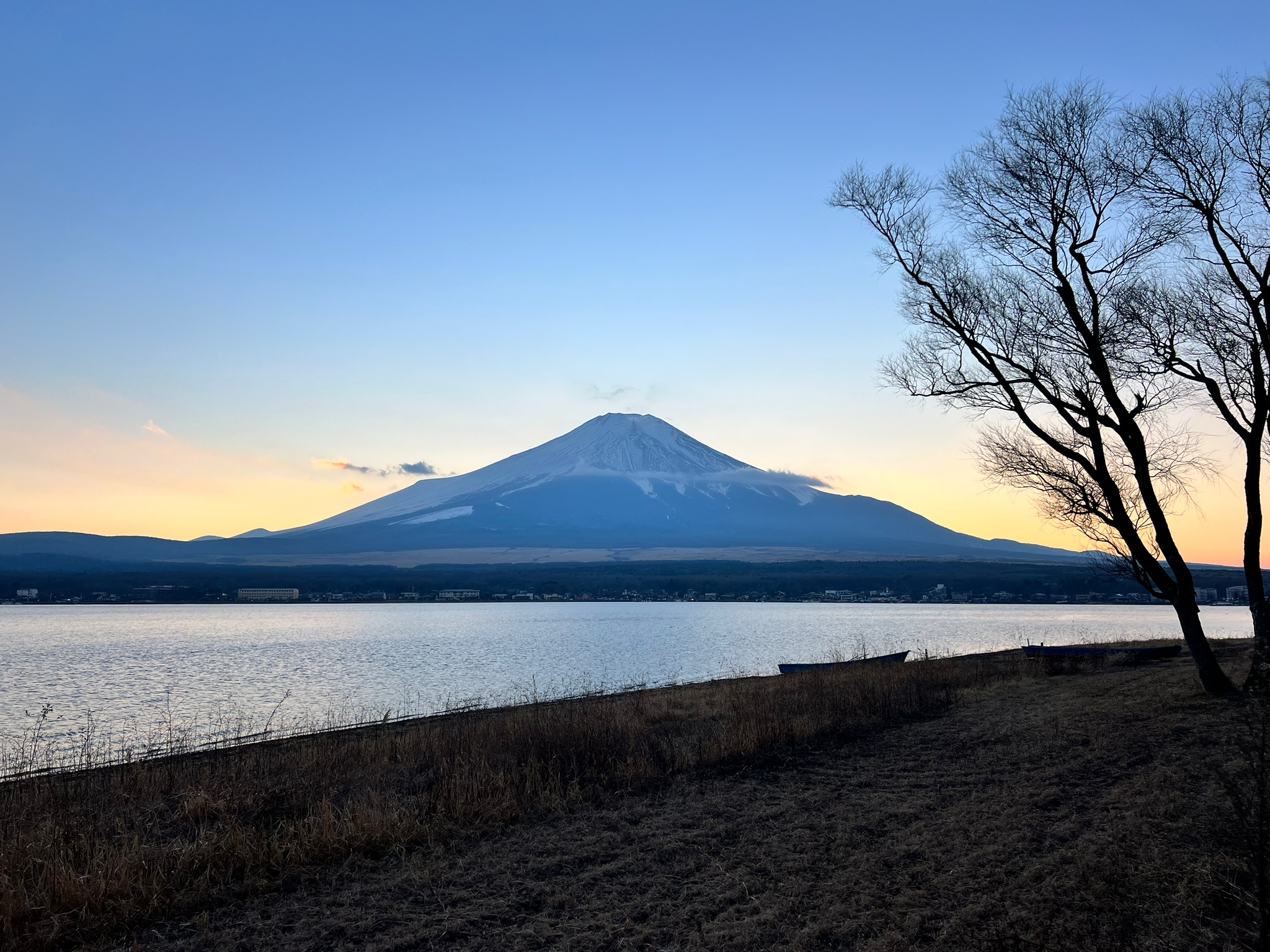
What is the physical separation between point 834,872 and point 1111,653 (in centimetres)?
1917

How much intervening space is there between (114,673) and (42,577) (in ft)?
486

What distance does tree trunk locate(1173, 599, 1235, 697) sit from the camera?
12531 millimetres

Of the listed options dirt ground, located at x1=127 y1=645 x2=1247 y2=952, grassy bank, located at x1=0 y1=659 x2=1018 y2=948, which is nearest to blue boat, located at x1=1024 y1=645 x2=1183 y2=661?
grassy bank, located at x1=0 y1=659 x2=1018 y2=948

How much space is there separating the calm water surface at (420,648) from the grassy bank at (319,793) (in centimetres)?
738

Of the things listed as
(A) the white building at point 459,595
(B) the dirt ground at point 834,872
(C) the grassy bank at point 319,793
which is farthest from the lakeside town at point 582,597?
(B) the dirt ground at point 834,872

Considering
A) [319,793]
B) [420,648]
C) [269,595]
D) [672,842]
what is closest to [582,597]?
[269,595]

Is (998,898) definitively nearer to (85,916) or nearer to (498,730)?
(85,916)

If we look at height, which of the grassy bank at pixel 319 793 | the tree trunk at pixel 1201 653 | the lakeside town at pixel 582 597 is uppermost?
the tree trunk at pixel 1201 653

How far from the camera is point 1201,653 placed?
12.6 meters

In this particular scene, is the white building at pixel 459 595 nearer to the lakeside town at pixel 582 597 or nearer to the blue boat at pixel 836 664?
the lakeside town at pixel 582 597

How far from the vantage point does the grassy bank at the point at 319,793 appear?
633 cm

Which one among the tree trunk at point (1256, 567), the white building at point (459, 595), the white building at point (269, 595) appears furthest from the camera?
the white building at point (459, 595)

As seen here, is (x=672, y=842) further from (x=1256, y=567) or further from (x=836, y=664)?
(x=836, y=664)

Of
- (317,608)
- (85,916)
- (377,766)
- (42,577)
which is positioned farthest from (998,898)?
(42,577)
